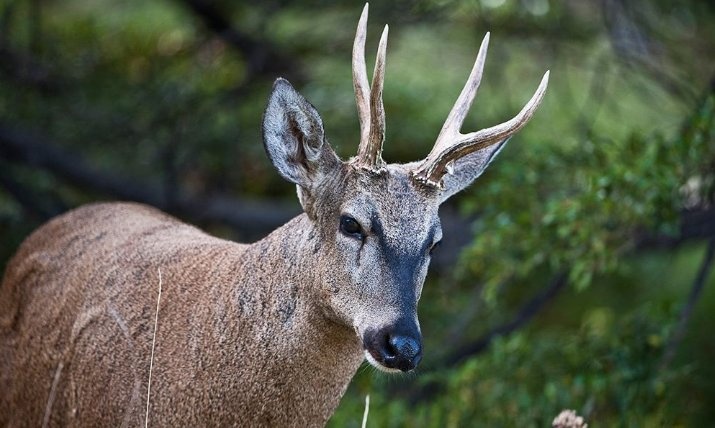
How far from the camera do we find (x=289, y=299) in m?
5.00

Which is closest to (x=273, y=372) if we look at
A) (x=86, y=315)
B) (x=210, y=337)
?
(x=210, y=337)

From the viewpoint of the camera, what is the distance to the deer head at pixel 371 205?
4.65 metres

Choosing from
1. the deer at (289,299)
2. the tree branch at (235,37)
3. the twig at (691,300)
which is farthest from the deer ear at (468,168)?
the tree branch at (235,37)

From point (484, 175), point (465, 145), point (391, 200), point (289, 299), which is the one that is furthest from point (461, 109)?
point (484, 175)

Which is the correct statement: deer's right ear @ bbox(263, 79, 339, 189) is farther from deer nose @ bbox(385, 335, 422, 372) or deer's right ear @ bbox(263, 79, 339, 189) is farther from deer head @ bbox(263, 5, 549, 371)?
deer nose @ bbox(385, 335, 422, 372)

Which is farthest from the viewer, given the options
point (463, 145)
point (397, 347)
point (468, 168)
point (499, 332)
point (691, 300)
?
point (499, 332)

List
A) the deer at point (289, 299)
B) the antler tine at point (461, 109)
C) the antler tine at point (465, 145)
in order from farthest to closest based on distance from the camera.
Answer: the antler tine at point (461, 109) < the antler tine at point (465, 145) < the deer at point (289, 299)

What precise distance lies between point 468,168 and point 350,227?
824 millimetres

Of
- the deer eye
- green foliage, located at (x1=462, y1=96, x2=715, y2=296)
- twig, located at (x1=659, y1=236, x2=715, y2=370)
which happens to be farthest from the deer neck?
twig, located at (x1=659, y1=236, x2=715, y2=370)

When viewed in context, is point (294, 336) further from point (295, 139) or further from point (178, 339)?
point (295, 139)

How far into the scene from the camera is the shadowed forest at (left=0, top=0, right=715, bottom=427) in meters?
7.64

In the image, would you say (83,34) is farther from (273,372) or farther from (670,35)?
(273,372)

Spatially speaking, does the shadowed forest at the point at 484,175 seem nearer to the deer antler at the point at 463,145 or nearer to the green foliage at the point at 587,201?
the green foliage at the point at 587,201

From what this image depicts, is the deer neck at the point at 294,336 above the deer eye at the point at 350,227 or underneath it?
underneath
